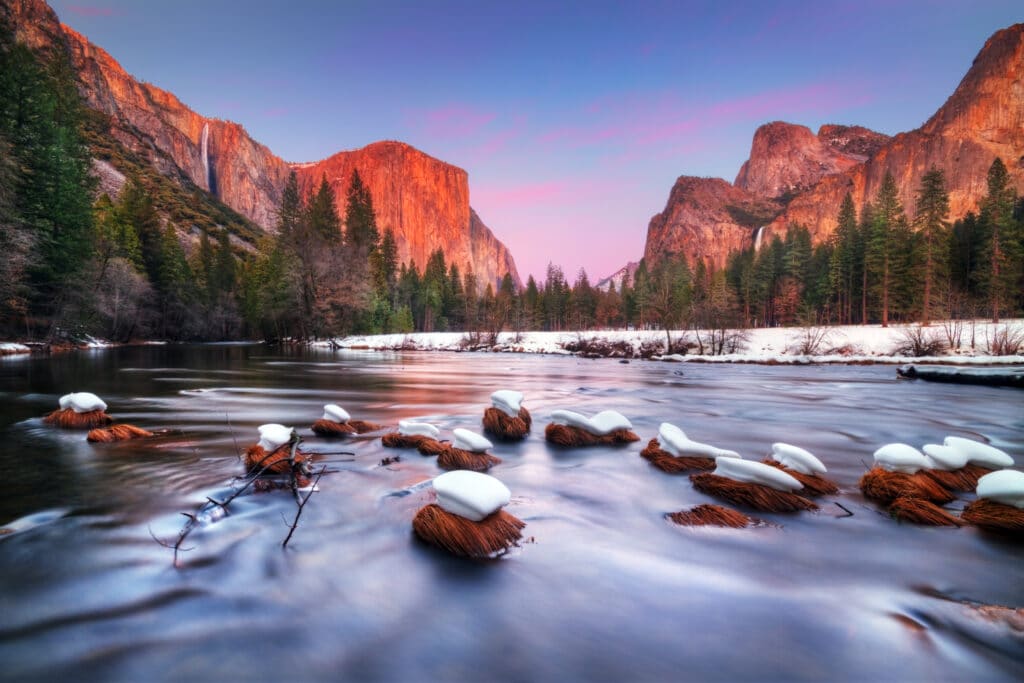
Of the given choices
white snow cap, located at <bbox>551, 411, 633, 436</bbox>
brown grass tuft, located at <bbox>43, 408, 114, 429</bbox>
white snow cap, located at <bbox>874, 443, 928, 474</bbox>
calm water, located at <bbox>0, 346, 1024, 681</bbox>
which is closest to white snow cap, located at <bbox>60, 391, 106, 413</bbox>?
brown grass tuft, located at <bbox>43, 408, 114, 429</bbox>

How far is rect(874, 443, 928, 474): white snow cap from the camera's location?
199 inches

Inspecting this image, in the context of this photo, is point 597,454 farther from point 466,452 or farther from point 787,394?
point 787,394

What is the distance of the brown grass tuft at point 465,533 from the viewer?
368cm

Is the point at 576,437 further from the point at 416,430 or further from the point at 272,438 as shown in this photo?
the point at 272,438

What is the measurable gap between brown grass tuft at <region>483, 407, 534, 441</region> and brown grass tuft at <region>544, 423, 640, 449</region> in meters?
0.67

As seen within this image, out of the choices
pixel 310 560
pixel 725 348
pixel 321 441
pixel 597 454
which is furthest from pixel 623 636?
pixel 725 348

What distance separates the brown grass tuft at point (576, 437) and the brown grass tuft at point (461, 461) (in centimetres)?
171

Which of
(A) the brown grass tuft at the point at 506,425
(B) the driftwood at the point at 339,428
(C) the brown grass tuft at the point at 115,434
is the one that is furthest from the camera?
(A) the brown grass tuft at the point at 506,425

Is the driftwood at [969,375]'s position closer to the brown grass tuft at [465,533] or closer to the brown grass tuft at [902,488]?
the brown grass tuft at [902,488]

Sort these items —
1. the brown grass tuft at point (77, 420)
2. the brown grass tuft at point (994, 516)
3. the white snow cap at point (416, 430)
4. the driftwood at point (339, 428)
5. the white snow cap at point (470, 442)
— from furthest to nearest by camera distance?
1. the driftwood at point (339, 428)
2. the brown grass tuft at point (77, 420)
3. the white snow cap at point (416, 430)
4. the white snow cap at point (470, 442)
5. the brown grass tuft at point (994, 516)

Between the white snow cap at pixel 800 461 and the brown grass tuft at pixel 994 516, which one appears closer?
the brown grass tuft at pixel 994 516

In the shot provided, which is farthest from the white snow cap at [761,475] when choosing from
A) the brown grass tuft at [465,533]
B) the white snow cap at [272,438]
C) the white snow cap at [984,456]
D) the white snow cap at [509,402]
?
the white snow cap at [272,438]

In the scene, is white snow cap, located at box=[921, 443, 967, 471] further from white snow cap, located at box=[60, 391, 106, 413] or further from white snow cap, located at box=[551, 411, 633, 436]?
white snow cap, located at box=[60, 391, 106, 413]

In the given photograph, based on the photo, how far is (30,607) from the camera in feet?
9.29
